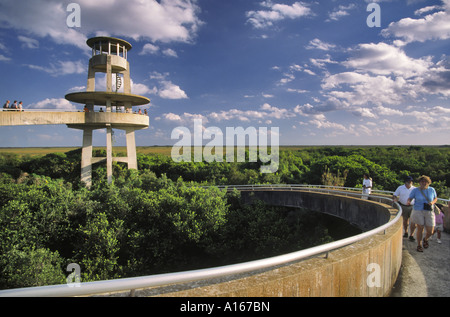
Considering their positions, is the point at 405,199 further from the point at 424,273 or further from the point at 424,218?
the point at 424,273

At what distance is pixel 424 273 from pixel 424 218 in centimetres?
197

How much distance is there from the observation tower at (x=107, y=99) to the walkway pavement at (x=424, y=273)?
2717 centimetres

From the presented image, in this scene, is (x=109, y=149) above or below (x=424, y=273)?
above

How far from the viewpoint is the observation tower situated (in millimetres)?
27812

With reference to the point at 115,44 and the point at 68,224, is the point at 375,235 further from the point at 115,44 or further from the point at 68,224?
the point at 115,44

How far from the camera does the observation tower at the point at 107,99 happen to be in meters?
27.8

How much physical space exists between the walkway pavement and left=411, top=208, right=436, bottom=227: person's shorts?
2.42ft

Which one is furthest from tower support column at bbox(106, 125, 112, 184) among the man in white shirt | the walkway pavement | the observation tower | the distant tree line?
the walkway pavement

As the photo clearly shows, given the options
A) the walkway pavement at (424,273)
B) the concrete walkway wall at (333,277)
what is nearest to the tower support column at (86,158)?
the walkway pavement at (424,273)

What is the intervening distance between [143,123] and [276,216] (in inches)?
693

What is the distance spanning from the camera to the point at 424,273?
584 cm

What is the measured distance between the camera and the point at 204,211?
748 inches

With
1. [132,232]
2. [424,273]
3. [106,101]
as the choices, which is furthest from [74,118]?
[424,273]
